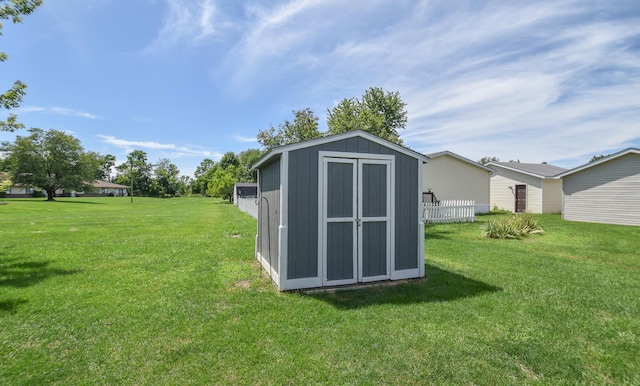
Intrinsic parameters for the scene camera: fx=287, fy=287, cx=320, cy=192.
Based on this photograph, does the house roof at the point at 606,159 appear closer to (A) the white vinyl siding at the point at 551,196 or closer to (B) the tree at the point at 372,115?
(A) the white vinyl siding at the point at 551,196

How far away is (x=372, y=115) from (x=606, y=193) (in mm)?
11769

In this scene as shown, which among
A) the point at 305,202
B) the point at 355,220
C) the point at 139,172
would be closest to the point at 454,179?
the point at 355,220

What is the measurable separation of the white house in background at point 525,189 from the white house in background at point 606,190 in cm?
310

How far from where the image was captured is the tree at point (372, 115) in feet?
47.2

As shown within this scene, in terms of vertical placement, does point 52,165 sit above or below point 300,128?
below

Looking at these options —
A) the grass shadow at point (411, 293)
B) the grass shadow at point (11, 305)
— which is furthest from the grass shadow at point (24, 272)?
the grass shadow at point (411, 293)

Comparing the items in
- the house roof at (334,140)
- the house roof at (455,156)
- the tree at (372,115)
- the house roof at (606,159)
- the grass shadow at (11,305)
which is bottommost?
the grass shadow at (11,305)

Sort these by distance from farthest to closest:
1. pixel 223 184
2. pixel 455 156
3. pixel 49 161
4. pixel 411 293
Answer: pixel 223 184 → pixel 49 161 → pixel 455 156 → pixel 411 293

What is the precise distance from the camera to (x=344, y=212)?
4773 millimetres

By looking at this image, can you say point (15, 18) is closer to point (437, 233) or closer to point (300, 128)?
point (437, 233)

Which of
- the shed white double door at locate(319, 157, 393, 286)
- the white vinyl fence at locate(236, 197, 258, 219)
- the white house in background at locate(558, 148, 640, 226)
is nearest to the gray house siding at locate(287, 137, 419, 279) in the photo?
the shed white double door at locate(319, 157, 393, 286)

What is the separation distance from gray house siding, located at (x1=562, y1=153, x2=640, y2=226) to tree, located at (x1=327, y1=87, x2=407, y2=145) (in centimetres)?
931

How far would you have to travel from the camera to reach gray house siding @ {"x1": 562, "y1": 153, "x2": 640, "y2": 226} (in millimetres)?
12789

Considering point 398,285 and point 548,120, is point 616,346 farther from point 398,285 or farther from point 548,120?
point 548,120
